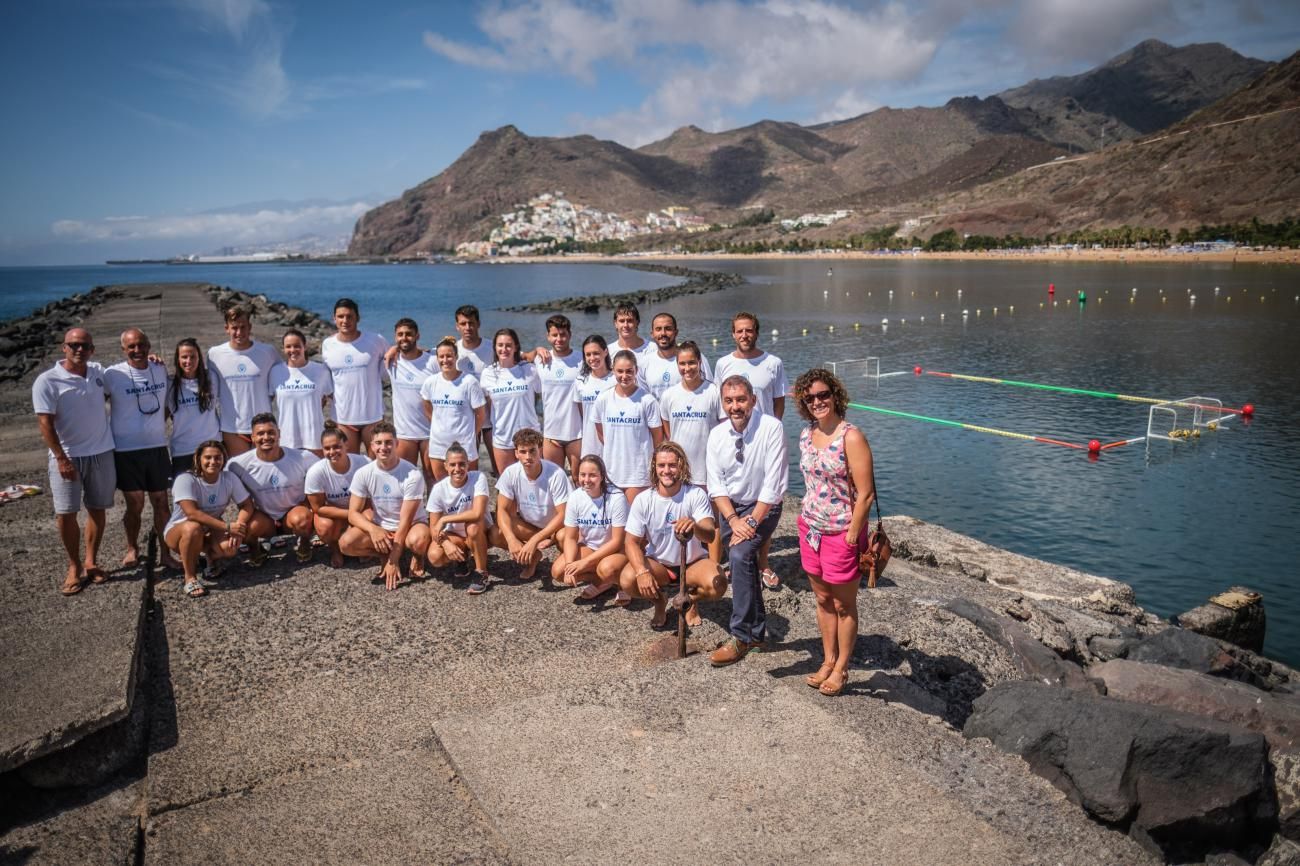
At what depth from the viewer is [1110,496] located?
14312 mm

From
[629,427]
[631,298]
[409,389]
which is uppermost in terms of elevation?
[631,298]

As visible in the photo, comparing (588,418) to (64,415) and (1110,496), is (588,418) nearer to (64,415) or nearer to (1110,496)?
(64,415)

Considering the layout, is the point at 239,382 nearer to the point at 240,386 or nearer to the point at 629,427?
the point at 240,386

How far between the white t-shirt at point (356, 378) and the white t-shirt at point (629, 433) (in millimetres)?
3032

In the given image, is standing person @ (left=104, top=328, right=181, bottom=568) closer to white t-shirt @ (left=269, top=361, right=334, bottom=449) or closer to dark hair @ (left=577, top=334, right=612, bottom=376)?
white t-shirt @ (left=269, top=361, right=334, bottom=449)

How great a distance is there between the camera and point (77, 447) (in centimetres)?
710

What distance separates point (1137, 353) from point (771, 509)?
29.4m

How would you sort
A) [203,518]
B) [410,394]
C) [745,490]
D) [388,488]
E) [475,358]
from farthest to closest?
[475,358] → [410,394] → [388,488] → [203,518] → [745,490]

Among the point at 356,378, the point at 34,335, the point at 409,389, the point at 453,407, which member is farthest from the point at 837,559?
the point at 34,335

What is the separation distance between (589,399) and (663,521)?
8.13ft

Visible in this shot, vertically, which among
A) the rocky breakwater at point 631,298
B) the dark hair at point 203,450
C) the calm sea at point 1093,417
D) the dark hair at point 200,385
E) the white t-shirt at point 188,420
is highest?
the rocky breakwater at point 631,298

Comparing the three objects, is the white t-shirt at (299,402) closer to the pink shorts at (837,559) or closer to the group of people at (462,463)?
the group of people at (462,463)

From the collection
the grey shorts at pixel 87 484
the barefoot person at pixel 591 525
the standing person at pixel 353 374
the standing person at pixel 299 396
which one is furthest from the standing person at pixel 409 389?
the barefoot person at pixel 591 525

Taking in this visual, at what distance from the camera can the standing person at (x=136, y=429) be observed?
24.3ft
